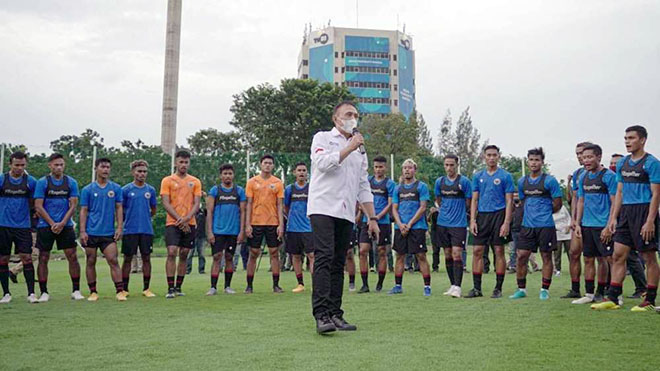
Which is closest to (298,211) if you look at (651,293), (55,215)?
(55,215)

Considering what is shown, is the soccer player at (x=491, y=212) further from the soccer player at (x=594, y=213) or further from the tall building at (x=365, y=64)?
the tall building at (x=365, y=64)

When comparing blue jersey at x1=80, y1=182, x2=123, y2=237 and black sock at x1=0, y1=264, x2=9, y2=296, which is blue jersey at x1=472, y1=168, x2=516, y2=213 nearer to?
blue jersey at x1=80, y1=182, x2=123, y2=237

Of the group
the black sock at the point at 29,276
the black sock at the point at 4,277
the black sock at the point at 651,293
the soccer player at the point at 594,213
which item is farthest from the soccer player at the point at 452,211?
the black sock at the point at 4,277

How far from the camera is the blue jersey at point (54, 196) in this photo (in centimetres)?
809

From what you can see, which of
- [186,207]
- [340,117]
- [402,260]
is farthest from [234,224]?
[340,117]

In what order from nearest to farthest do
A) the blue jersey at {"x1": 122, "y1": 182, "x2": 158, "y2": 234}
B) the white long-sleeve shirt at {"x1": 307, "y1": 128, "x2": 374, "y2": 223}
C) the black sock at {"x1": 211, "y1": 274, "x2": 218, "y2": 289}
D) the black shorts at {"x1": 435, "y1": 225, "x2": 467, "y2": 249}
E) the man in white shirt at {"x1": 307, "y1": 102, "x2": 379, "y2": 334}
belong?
the man in white shirt at {"x1": 307, "y1": 102, "x2": 379, "y2": 334} → the white long-sleeve shirt at {"x1": 307, "y1": 128, "x2": 374, "y2": 223} → the black shorts at {"x1": 435, "y1": 225, "x2": 467, "y2": 249} → the blue jersey at {"x1": 122, "y1": 182, "x2": 158, "y2": 234} → the black sock at {"x1": 211, "y1": 274, "x2": 218, "y2": 289}

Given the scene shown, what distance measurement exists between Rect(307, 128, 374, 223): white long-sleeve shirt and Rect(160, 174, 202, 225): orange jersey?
4089 millimetres

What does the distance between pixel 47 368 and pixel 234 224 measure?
5.54m

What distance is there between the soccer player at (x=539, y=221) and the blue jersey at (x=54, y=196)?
6.46m

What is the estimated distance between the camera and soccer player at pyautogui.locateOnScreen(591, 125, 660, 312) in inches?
241

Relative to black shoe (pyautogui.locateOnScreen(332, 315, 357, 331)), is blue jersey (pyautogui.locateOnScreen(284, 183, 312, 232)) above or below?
above

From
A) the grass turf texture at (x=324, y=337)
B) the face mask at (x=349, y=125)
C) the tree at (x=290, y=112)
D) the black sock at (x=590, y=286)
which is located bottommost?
the grass turf texture at (x=324, y=337)

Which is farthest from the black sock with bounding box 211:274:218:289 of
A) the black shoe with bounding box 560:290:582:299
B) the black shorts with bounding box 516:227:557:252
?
the black shoe with bounding box 560:290:582:299

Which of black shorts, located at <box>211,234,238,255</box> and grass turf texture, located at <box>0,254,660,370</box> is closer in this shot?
grass turf texture, located at <box>0,254,660,370</box>
